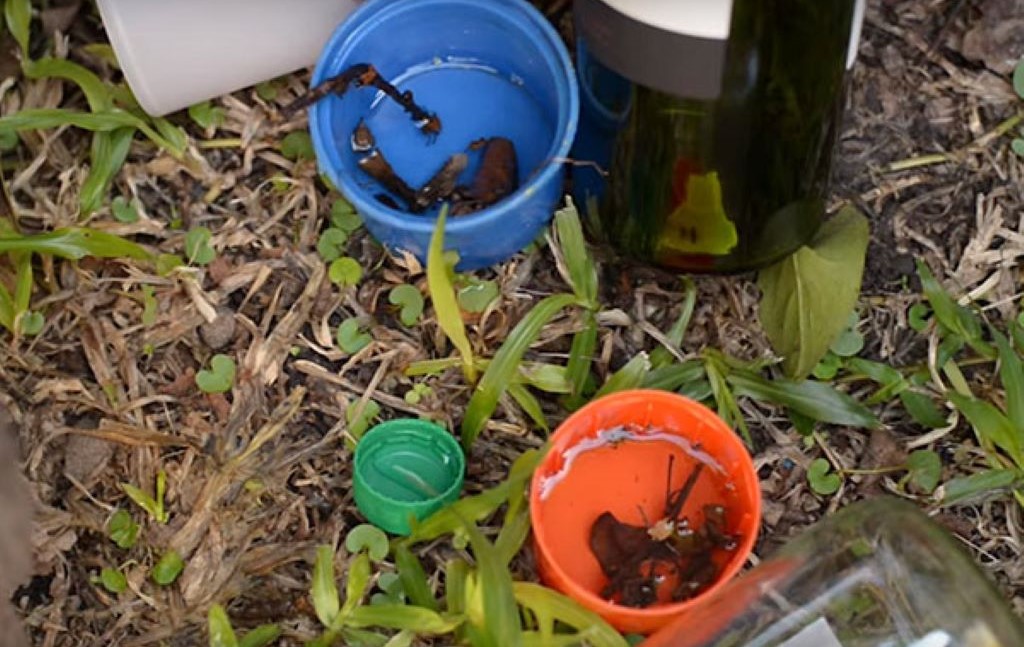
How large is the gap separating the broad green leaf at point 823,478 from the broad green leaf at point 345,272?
1.62 ft

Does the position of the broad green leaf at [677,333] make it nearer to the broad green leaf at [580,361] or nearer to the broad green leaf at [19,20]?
the broad green leaf at [580,361]

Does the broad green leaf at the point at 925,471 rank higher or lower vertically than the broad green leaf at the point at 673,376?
lower

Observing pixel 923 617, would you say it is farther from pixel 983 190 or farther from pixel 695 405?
pixel 983 190

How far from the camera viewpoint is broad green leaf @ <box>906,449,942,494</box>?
136 centimetres

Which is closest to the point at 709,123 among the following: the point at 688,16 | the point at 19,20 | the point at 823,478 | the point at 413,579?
the point at 688,16

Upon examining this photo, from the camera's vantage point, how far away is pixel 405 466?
1.38m

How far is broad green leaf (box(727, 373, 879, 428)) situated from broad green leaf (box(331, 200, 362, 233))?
16.5 inches

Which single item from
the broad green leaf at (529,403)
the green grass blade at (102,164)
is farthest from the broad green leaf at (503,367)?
the green grass blade at (102,164)

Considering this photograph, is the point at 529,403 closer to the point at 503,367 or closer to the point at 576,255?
the point at 503,367

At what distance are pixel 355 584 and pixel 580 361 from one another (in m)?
0.30

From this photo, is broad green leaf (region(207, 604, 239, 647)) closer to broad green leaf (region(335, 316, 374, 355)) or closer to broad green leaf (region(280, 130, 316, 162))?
broad green leaf (region(335, 316, 374, 355))

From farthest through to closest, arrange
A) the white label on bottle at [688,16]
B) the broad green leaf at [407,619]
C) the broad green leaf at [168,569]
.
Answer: the broad green leaf at [168,569] < the broad green leaf at [407,619] < the white label on bottle at [688,16]

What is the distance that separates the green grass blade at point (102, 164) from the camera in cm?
149

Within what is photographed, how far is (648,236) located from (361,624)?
456 mm
